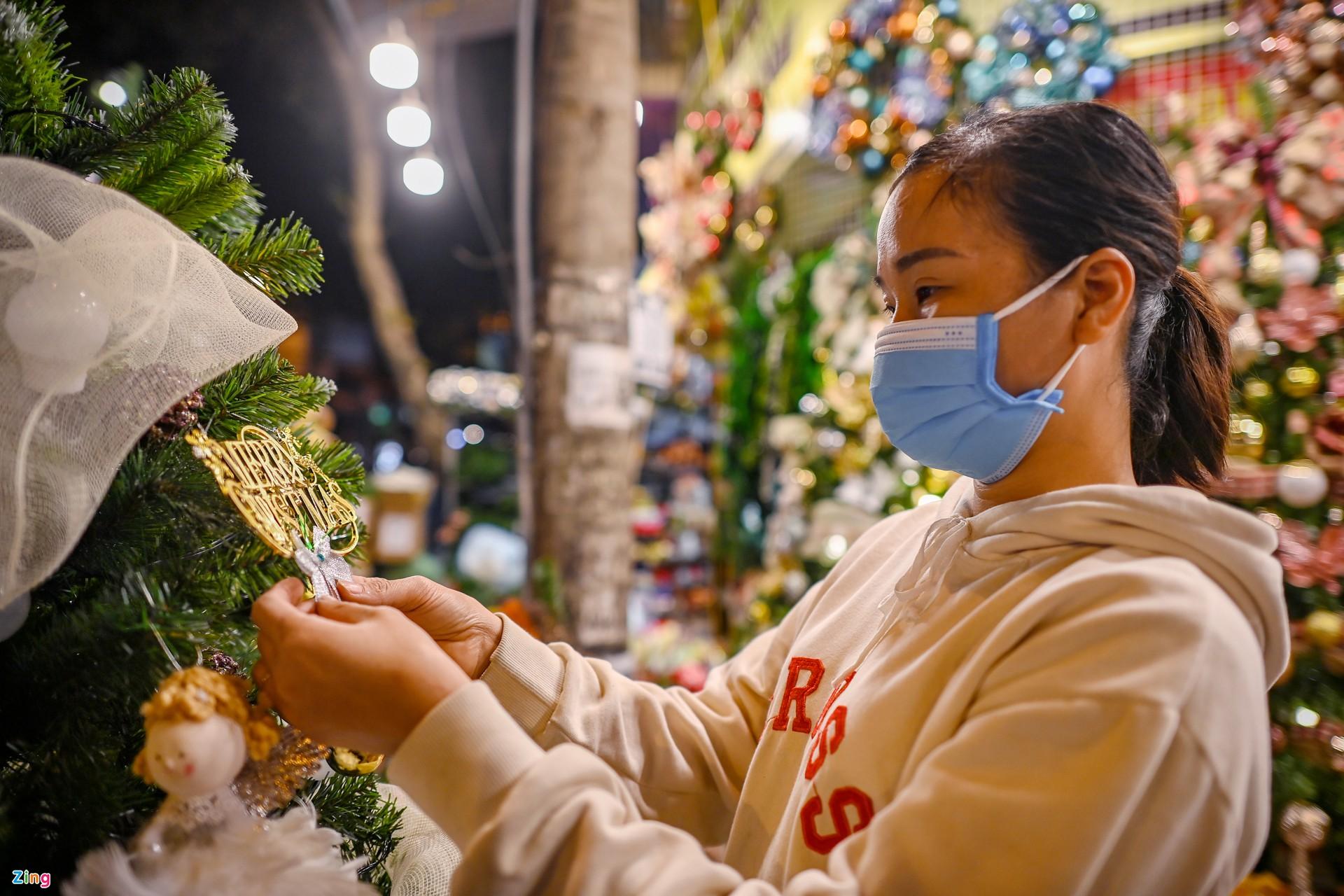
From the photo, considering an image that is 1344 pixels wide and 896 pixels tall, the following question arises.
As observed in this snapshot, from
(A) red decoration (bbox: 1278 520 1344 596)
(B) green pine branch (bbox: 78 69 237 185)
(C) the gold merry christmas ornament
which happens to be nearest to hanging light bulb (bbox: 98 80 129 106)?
(B) green pine branch (bbox: 78 69 237 185)

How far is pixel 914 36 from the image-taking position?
315 centimetres

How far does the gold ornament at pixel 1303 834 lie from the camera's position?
5.97 feet

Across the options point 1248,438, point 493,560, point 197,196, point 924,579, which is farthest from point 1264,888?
point 493,560

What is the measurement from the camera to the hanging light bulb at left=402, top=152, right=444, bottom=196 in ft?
18.6

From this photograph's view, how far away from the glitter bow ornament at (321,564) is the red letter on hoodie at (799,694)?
64 centimetres

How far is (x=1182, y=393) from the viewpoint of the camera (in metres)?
1.13

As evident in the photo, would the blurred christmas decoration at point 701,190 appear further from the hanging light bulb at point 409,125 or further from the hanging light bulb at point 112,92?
the hanging light bulb at point 112,92

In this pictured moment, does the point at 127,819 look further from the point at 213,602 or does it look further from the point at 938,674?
the point at 938,674

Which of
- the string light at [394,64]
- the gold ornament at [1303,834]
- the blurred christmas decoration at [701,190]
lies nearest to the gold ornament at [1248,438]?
the gold ornament at [1303,834]

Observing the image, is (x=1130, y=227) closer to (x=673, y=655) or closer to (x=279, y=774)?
(x=279, y=774)

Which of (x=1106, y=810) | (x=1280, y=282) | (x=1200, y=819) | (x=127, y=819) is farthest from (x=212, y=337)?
(x=1280, y=282)

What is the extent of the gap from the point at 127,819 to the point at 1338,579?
2.63m

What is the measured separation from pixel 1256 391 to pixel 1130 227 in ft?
5.01

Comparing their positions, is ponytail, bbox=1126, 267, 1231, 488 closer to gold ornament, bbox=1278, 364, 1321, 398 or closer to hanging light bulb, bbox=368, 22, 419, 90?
gold ornament, bbox=1278, 364, 1321, 398
